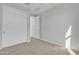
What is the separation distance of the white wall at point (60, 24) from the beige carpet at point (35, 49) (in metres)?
0.15

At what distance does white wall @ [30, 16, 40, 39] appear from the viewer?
87.6 inches

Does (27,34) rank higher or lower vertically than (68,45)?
higher

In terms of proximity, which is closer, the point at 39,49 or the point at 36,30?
the point at 39,49

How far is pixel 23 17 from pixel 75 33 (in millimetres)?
1297

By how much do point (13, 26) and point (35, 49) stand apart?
2.49ft

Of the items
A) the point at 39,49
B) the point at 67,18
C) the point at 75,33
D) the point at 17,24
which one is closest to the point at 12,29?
the point at 17,24

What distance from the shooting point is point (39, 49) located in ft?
6.98

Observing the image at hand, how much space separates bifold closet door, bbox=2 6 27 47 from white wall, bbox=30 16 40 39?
6.6 inches

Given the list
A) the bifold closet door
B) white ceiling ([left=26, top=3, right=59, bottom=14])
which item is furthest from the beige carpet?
white ceiling ([left=26, top=3, right=59, bottom=14])

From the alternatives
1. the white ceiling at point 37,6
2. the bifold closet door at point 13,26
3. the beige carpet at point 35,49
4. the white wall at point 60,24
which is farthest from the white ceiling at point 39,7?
the beige carpet at point 35,49

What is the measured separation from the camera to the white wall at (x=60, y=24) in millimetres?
2125

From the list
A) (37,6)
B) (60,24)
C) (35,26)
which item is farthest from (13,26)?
(60,24)

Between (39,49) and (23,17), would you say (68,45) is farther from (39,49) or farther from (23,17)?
(23,17)
